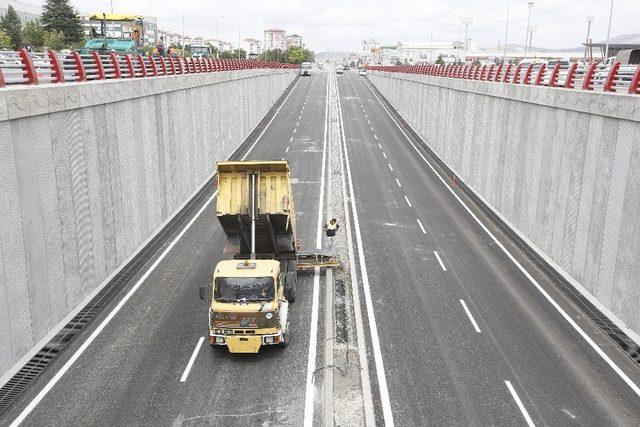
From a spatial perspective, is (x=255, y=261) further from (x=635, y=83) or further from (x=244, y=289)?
(x=635, y=83)

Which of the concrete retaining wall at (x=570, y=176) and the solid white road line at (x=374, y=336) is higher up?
the concrete retaining wall at (x=570, y=176)

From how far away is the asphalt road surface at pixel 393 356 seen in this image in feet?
43.1

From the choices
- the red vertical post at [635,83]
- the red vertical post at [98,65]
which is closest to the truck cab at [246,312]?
the red vertical post at [98,65]

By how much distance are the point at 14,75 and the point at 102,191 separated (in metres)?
5.42

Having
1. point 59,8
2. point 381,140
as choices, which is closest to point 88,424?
point 381,140

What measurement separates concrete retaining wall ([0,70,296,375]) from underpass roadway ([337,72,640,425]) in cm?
→ 985

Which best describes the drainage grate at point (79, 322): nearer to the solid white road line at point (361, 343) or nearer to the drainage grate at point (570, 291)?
the solid white road line at point (361, 343)

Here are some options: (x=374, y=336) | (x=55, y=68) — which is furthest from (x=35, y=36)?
(x=374, y=336)

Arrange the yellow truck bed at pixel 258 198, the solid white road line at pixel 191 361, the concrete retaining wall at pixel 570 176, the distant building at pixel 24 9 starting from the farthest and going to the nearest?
the distant building at pixel 24 9
the yellow truck bed at pixel 258 198
the concrete retaining wall at pixel 570 176
the solid white road line at pixel 191 361

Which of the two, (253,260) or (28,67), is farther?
(253,260)

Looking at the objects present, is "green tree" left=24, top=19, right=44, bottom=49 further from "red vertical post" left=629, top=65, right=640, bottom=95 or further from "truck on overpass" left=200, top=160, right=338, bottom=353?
"red vertical post" left=629, top=65, right=640, bottom=95

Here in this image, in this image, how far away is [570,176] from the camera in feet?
69.4

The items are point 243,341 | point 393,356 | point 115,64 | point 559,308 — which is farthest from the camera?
point 115,64

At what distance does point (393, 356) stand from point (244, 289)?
15.7 ft
